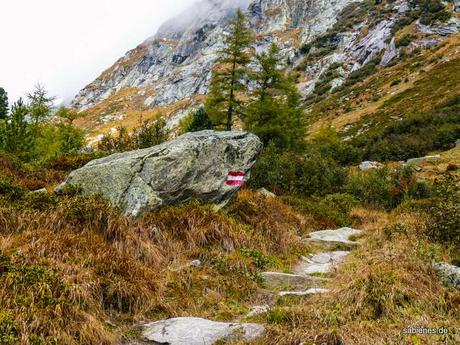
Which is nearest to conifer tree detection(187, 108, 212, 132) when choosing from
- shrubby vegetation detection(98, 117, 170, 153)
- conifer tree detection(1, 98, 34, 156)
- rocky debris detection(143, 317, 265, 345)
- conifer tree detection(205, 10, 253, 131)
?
conifer tree detection(205, 10, 253, 131)

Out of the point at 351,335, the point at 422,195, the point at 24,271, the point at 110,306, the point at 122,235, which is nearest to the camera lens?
the point at 351,335

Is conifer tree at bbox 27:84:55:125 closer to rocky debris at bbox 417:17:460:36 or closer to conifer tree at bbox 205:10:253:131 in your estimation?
conifer tree at bbox 205:10:253:131

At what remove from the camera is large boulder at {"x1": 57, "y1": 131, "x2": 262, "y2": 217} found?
960 centimetres

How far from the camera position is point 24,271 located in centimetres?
546

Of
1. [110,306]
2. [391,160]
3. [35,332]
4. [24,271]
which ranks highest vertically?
[24,271]

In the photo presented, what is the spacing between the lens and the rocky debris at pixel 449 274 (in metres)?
6.41

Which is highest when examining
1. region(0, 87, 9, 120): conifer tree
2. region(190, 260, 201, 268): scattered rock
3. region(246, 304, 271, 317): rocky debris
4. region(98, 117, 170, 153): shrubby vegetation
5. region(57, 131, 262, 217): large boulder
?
region(0, 87, 9, 120): conifer tree

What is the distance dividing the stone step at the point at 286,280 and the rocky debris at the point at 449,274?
2035mm

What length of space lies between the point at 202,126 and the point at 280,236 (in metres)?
30.0

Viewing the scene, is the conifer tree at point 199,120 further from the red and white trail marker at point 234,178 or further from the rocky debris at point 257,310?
the rocky debris at point 257,310

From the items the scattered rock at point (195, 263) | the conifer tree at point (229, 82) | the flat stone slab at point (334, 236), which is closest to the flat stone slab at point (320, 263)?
the flat stone slab at point (334, 236)

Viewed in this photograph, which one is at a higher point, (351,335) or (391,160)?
(351,335)

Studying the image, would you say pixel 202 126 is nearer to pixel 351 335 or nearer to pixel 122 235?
pixel 122 235

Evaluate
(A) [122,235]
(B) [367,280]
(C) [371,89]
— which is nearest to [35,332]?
(A) [122,235]
